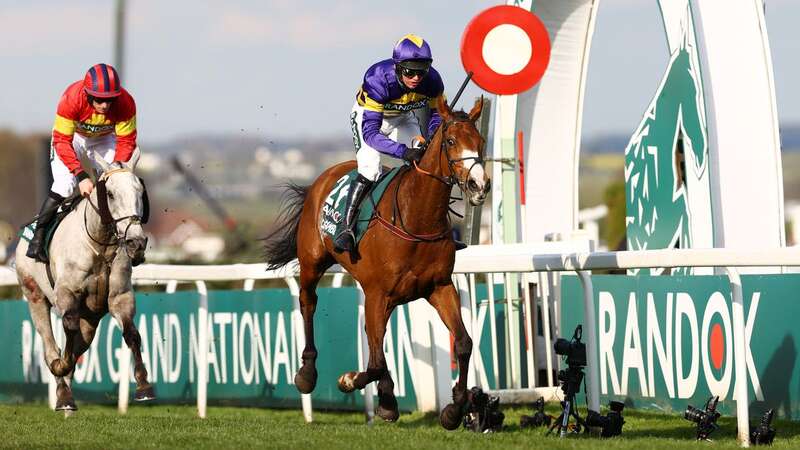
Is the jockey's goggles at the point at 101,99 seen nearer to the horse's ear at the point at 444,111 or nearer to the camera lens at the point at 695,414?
the horse's ear at the point at 444,111

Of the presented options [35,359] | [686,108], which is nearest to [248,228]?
[35,359]

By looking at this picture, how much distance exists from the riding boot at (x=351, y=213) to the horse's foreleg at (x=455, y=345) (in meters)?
0.54

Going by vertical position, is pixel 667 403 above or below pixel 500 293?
below

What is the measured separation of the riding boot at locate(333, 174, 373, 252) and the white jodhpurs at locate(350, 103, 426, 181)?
0.19 feet

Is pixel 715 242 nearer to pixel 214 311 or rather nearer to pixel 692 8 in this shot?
→ pixel 692 8

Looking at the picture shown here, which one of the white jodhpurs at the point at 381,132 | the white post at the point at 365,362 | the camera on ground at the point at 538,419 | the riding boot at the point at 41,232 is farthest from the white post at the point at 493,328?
the riding boot at the point at 41,232

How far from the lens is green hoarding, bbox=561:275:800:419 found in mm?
6633

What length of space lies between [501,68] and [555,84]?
107 inches

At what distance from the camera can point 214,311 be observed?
34.4ft

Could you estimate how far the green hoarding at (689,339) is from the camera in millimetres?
6633

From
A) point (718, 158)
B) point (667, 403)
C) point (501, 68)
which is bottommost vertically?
point (667, 403)

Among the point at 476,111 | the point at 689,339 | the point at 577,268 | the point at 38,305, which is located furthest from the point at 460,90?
the point at 38,305

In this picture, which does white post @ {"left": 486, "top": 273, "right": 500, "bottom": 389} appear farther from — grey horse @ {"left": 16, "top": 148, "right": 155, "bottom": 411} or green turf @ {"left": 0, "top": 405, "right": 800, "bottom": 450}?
grey horse @ {"left": 16, "top": 148, "right": 155, "bottom": 411}

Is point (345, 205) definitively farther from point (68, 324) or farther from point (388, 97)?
point (68, 324)
